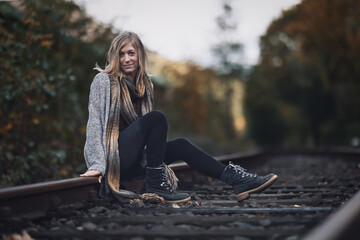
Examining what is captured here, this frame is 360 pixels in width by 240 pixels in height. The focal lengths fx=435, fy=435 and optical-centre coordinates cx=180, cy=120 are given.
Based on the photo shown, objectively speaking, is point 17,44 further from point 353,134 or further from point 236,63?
point 236,63

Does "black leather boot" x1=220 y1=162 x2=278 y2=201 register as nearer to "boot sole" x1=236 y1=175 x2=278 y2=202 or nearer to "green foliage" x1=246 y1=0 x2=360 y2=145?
"boot sole" x1=236 y1=175 x2=278 y2=202

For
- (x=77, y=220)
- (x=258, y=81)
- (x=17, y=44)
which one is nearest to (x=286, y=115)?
(x=258, y=81)

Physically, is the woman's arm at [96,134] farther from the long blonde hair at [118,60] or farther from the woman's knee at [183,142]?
the woman's knee at [183,142]

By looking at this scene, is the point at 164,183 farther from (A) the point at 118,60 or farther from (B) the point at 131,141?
(A) the point at 118,60

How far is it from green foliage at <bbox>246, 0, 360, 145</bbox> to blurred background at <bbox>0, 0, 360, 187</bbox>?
54mm

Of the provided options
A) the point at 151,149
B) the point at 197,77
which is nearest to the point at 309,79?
the point at 197,77

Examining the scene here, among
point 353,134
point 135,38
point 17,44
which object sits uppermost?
point 17,44

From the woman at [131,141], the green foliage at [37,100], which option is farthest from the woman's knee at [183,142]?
the green foliage at [37,100]

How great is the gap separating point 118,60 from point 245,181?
1342 millimetres

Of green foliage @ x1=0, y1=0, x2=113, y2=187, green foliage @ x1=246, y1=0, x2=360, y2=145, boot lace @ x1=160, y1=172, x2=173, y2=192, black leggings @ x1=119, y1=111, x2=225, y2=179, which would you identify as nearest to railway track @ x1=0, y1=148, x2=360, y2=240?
boot lace @ x1=160, y1=172, x2=173, y2=192

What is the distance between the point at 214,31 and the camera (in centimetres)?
2825

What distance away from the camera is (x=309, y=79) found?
2353 centimetres

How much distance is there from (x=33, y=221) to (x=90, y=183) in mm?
624

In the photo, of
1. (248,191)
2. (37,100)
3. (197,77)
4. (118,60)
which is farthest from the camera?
(197,77)
